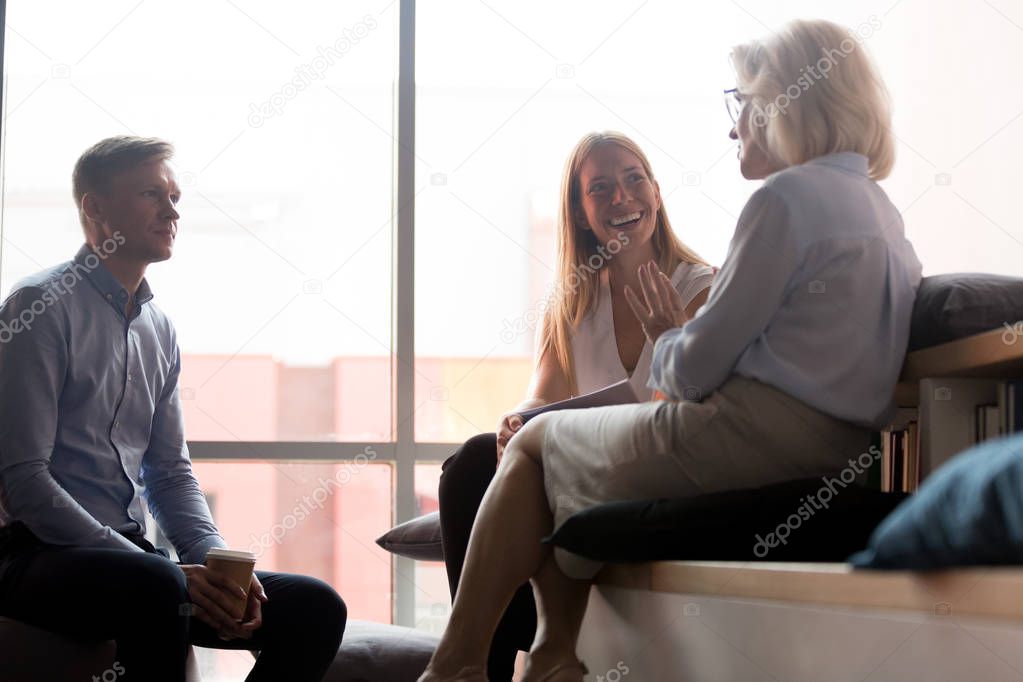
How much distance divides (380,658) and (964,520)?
1880 millimetres

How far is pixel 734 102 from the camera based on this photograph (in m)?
1.85

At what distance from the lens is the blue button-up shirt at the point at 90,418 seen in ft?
6.17

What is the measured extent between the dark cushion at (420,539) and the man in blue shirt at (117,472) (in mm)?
507

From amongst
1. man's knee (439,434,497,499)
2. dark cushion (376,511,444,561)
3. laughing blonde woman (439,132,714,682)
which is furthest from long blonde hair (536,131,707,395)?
dark cushion (376,511,444,561)

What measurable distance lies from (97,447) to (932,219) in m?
2.21

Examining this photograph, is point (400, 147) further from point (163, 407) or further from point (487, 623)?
point (487, 623)

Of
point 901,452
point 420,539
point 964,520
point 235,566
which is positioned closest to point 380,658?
point 420,539

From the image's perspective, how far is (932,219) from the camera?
9.80 feet

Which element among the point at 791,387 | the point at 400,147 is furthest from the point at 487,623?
the point at 400,147

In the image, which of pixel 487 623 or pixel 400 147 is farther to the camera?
pixel 400 147

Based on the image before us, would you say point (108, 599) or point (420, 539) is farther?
point (420, 539)

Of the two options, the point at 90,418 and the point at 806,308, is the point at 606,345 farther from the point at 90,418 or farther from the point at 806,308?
the point at 90,418

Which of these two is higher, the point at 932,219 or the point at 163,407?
the point at 932,219

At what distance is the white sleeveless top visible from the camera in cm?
242
